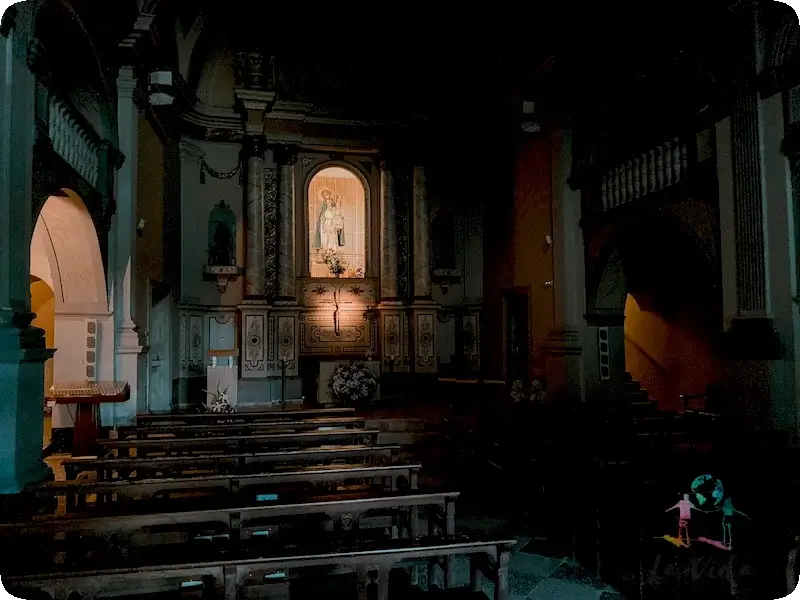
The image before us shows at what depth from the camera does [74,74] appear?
7648 mm

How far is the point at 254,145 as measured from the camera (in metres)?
12.7

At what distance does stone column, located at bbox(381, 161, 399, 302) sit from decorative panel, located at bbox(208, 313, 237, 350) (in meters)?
3.25

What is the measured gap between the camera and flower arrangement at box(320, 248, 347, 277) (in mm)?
13617

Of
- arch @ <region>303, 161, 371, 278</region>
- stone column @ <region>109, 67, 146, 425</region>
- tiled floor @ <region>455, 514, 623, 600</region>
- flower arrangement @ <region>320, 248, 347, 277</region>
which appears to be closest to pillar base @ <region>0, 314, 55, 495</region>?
stone column @ <region>109, 67, 146, 425</region>

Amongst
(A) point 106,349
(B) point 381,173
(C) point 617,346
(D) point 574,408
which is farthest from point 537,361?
(A) point 106,349

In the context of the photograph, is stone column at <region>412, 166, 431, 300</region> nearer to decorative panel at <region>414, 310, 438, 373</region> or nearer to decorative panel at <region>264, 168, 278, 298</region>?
decorative panel at <region>414, 310, 438, 373</region>

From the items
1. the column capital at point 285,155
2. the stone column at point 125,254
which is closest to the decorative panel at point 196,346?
the stone column at point 125,254

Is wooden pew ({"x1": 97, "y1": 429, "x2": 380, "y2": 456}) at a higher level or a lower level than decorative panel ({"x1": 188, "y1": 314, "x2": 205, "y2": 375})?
lower

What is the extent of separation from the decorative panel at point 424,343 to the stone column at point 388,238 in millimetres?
720

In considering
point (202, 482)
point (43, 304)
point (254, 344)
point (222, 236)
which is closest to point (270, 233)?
point (222, 236)

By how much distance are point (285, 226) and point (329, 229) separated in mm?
1163

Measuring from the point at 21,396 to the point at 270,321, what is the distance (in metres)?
7.79

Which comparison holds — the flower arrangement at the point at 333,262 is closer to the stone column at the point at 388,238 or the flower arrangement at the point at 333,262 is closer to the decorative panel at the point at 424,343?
the stone column at the point at 388,238

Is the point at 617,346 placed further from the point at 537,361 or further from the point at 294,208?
the point at 294,208
